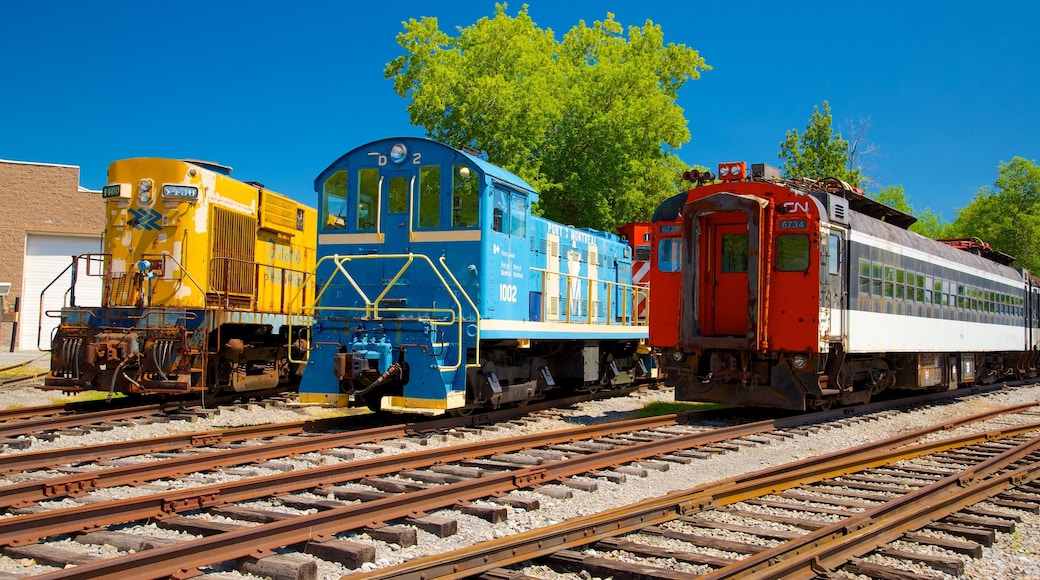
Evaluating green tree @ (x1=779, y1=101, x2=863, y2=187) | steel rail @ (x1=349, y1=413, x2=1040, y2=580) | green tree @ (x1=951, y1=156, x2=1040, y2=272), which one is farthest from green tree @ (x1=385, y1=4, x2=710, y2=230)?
green tree @ (x1=951, y1=156, x2=1040, y2=272)

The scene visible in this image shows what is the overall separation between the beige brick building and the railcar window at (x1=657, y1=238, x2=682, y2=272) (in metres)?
23.7

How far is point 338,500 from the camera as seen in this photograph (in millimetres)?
6355

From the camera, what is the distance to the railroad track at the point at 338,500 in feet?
15.2

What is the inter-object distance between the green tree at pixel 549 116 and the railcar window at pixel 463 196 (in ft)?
43.5

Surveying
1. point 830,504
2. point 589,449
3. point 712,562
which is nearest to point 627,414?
point 589,449

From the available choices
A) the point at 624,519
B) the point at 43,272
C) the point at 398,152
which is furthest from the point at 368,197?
the point at 43,272

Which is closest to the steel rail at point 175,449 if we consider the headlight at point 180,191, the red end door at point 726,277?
the red end door at point 726,277

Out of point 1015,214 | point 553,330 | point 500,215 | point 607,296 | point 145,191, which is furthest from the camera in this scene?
point 1015,214

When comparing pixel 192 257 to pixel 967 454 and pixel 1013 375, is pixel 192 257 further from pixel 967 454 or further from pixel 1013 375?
pixel 1013 375

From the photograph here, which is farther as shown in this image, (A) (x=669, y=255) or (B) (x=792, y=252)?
(A) (x=669, y=255)

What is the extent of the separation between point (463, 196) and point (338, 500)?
5108mm

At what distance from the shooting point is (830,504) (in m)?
6.38

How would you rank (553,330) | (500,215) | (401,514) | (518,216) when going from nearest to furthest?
(401,514)
(500,215)
(518,216)
(553,330)

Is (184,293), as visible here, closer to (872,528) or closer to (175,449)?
(175,449)
